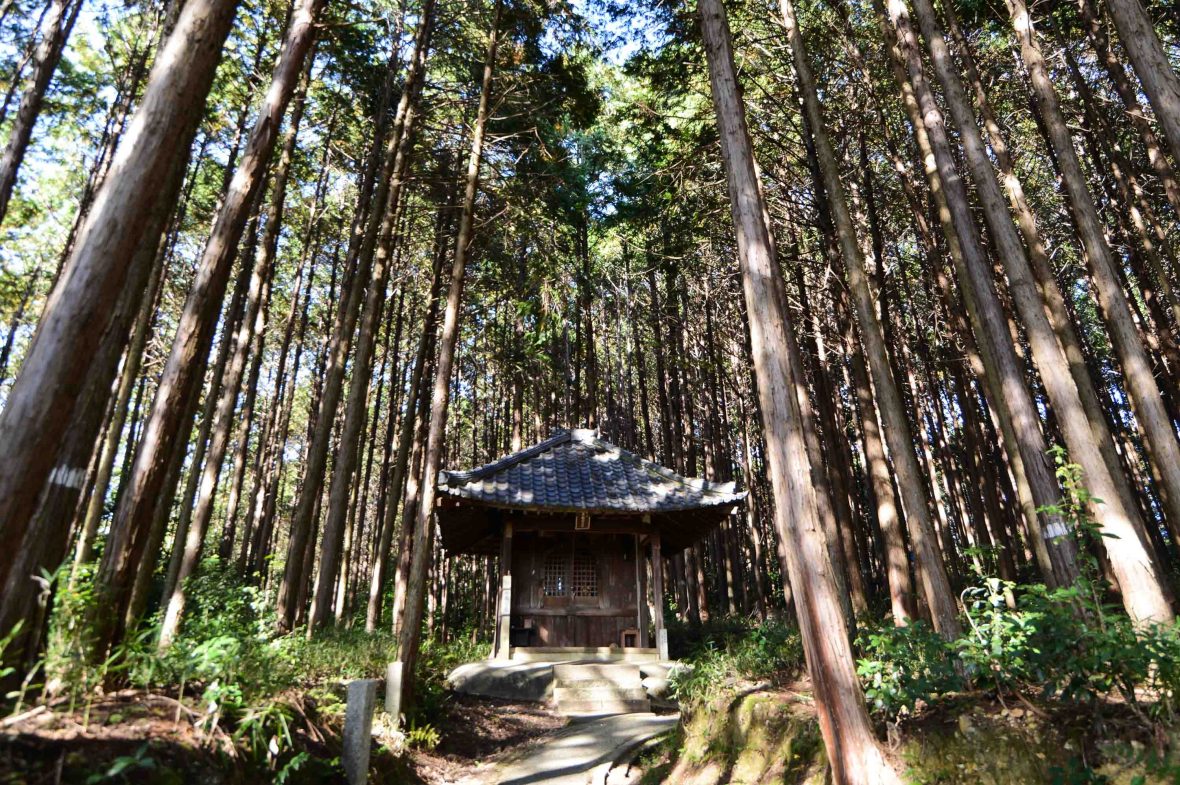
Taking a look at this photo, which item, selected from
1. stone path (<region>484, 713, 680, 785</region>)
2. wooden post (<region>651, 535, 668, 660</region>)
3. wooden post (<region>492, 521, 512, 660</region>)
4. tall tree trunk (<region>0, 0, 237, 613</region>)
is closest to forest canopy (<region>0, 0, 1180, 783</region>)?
tall tree trunk (<region>0, 0, 237, 613</region>)

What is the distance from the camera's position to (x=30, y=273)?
17141mm

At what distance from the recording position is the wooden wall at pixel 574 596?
12.6 metres

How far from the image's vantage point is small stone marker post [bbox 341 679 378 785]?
475 cm

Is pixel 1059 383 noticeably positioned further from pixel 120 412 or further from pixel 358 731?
pixel 120 412

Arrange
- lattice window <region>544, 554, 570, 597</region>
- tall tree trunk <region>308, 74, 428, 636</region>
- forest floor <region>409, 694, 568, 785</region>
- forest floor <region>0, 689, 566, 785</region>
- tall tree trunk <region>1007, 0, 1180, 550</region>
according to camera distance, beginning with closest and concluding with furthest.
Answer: forest floor <region>0, 689, 566, 785</region>
tall tree trunk <region>1007, 0, 1180, 550</region>
forest floor <region>409, 694, 568, 785</region>
tall tree trunk <region>308, 74, 428, 636</region>
lattice window <region>544, 554, 570, 597</region>

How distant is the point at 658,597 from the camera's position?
12.9 metres

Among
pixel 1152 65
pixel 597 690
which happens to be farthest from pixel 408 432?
pixel 1152 65

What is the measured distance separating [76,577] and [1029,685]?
20.7ft

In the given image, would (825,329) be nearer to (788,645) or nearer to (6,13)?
(788,645)

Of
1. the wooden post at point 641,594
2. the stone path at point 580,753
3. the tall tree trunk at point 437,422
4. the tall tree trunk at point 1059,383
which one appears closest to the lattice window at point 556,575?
the wooden post at point 641,594

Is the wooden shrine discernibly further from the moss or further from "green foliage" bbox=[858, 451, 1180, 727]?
"green foliage" bbox=[858, 451, 1180, 727]

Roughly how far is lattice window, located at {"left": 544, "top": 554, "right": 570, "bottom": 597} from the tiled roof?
74.8 inches

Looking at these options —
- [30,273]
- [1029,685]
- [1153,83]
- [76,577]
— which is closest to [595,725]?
[1029,685]

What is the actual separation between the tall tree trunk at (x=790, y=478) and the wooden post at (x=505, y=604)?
8.90m
